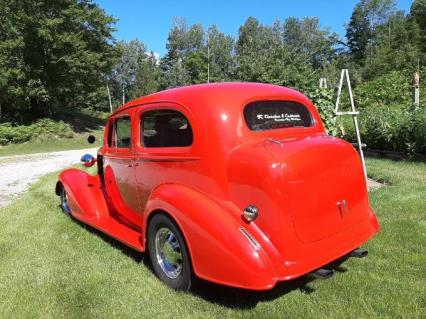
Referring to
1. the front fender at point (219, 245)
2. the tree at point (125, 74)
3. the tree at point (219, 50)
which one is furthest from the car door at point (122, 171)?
the tree at point (219, 50)

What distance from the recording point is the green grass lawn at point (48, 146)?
2617 cm

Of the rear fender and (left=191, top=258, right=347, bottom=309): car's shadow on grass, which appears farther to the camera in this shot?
the rear fender

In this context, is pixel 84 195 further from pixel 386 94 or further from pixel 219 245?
pixel 386 94

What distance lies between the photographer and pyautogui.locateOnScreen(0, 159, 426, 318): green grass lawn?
411cm

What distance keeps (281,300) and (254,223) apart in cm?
78

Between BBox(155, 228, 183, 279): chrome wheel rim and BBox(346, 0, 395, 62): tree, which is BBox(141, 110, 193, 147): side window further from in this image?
BBox(346, 0, 395, 62): tree

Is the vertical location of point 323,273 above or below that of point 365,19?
below

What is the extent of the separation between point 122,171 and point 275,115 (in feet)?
6.92

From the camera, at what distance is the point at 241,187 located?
13.6ft

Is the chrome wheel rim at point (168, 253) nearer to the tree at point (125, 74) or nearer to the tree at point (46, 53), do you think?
the tree at point (46, 53)

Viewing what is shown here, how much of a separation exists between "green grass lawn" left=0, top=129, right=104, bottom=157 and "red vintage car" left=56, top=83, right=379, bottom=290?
72.7ft

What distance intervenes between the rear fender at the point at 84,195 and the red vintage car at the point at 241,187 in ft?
3.39

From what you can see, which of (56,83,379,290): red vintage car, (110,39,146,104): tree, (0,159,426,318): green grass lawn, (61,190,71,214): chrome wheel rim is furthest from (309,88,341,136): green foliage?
(110,39,146,104): tree

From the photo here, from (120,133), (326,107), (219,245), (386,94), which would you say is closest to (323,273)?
(219,245)
